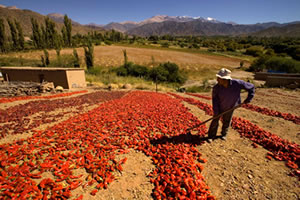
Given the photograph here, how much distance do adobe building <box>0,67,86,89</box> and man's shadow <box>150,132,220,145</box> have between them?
44.6ft

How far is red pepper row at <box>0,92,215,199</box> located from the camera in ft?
9.13

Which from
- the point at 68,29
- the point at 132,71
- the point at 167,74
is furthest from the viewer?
the point at 68,29

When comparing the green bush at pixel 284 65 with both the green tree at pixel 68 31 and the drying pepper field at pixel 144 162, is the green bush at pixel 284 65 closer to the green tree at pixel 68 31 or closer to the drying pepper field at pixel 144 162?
the drying pepper field at pixel 144 162

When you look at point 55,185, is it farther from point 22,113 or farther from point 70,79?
point 70,79

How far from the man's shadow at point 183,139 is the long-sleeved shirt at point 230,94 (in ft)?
3.29

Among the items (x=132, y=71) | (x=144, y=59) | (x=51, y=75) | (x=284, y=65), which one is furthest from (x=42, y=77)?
(x=284, y=65)

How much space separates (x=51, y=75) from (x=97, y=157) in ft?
48.8

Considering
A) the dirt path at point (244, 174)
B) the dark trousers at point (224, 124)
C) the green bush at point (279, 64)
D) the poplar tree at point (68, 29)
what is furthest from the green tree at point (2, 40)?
the green bush at point (279, 64)

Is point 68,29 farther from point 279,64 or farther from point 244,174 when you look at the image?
point 244,174

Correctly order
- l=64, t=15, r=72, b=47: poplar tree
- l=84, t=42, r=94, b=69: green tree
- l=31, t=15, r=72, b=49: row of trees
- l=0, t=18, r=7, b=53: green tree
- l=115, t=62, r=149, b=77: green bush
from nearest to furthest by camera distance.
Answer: l=115, t=62, r=149, b=77: green bush
l=84, t=42, r=94, b=69: green tree
l=0, t=18, r=7, b=53: green tree
l=31, t=15, r=72, b=49: row of trees
l=64, t=15, r=72, b=47: poplar tree

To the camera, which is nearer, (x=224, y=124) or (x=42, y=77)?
(x=224, y=124)

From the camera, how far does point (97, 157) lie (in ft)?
12.0

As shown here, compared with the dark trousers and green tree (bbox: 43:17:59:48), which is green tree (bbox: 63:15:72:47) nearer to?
green tree (bbox: 43:17:59:48)

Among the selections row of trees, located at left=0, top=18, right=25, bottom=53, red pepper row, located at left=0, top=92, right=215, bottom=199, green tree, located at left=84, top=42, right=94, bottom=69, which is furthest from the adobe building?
row of trees, located at left=0, top=18, right=25, bottom=53
